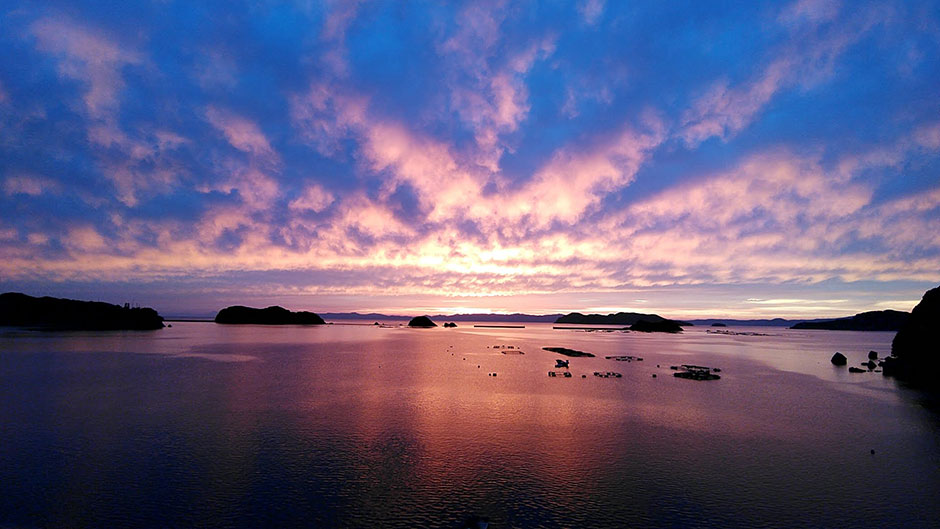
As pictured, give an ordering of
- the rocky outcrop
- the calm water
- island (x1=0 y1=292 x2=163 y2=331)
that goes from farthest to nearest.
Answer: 1. island (x1=0 y1=292 x2=163 y2=331)
2. the rocky outcrop
3. the calm water

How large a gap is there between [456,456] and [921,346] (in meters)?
71.0

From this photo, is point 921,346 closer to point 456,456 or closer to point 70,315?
point 456,456

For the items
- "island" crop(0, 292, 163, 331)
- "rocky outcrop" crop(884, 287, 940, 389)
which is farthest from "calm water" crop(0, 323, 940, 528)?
"island" crop(0, 292, 163, 331)

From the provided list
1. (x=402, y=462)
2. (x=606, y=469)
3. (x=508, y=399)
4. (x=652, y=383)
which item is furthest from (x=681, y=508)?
(x=652, y=383)

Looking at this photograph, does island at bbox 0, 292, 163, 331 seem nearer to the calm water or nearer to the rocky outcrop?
the calm water

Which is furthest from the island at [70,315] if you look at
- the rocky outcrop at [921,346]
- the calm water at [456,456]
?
the rocky outcrop at [921,346]

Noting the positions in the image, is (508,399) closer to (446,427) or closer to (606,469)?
(446,427)

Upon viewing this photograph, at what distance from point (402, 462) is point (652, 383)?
110ft

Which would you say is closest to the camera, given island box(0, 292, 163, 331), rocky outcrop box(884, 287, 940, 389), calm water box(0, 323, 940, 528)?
calm water box(0, 323, 940, 528)

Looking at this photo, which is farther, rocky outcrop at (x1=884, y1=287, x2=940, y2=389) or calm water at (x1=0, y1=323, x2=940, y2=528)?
rocky outcrop at (x1=884, y1=287, x2=940, y2=389)

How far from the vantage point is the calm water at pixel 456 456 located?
49.9 feet

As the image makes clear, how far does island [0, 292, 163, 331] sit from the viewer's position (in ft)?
538

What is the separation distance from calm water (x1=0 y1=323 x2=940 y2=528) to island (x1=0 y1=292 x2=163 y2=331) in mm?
151137

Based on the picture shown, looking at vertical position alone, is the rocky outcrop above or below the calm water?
above
